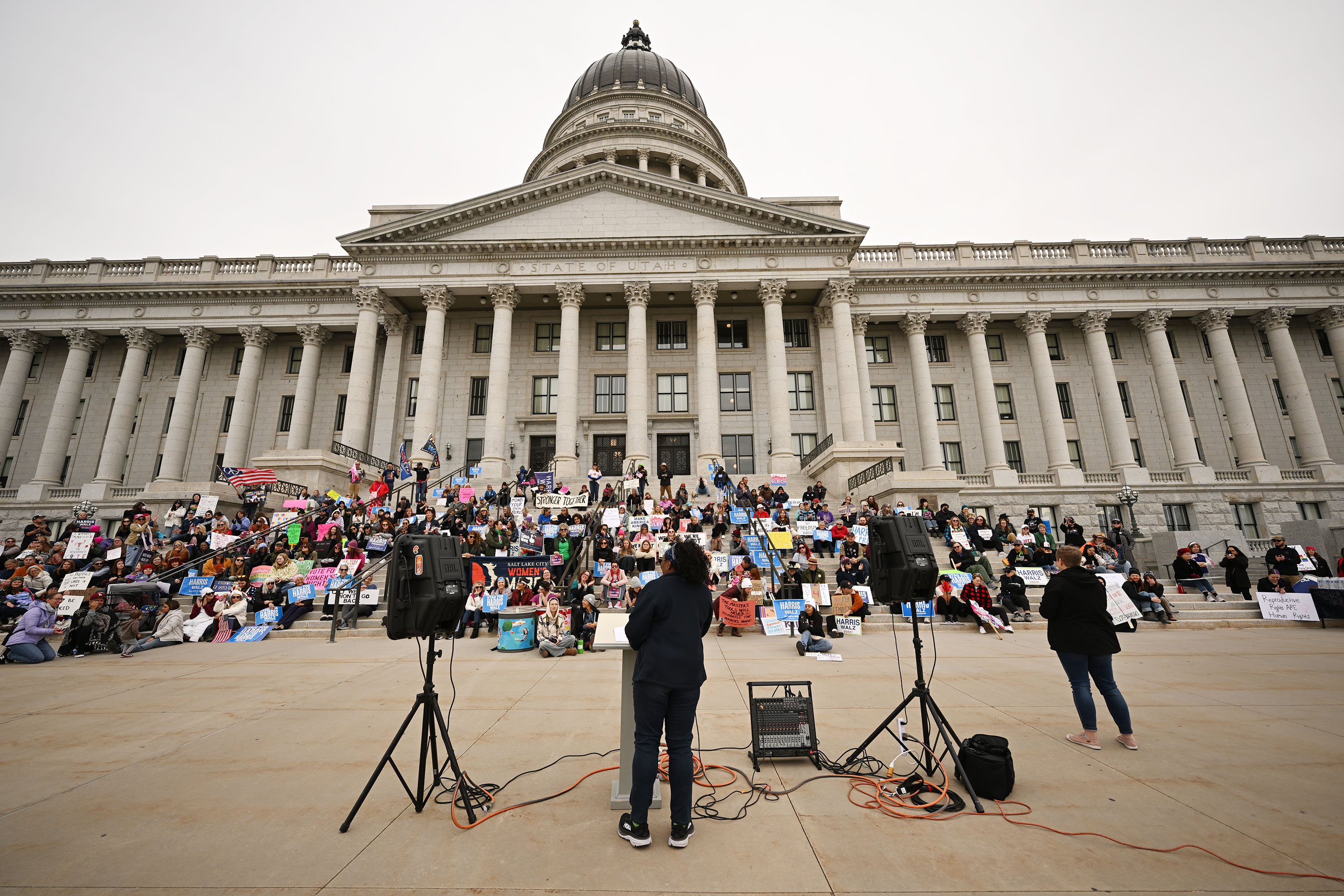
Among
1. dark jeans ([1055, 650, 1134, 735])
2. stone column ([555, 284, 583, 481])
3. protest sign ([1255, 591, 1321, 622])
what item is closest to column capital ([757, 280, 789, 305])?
stone column ([555, 284, 583, 481])

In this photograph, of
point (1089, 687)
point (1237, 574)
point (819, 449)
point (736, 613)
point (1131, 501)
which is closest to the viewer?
point (1089, 687)

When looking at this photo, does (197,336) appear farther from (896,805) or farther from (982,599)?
(896,805)

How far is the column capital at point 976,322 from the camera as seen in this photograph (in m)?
33.0

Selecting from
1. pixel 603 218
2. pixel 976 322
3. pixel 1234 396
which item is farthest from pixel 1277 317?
pixel 603 218

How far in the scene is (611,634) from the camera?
437cm

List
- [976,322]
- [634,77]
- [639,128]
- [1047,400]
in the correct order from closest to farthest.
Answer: [1047,400] → [976,322] → [639,128] → [634,77]

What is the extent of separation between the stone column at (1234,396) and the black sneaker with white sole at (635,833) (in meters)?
39.1

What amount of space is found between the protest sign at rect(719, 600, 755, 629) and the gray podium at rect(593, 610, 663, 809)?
27.7 ft

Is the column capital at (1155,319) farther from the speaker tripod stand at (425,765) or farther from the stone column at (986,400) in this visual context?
the speaker tripod stand at (425,765)

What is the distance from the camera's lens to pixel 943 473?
2375 centimetres

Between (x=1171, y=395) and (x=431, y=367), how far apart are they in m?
39.5

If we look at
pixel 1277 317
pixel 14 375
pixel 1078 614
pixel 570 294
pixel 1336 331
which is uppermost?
pixel 570 294

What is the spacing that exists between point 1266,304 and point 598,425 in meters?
38.8

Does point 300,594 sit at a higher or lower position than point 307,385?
lower
